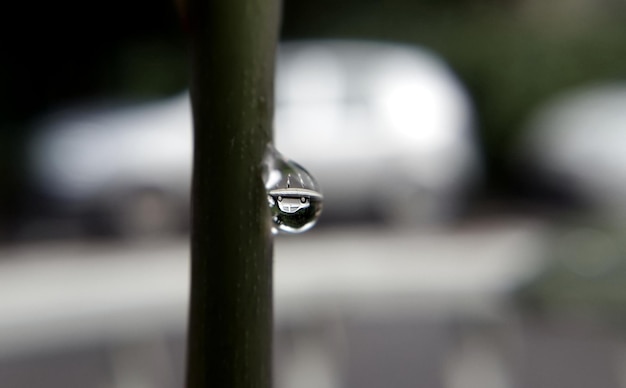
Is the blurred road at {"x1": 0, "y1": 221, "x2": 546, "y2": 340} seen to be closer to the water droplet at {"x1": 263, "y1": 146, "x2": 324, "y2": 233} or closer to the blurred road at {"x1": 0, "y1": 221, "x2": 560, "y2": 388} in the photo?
the blurred road at {"x1": 0, "y1": 221, "x2": 560, "y2": 388}

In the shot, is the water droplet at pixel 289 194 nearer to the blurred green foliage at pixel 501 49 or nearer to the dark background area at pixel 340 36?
the dark background area at pixel 340 36

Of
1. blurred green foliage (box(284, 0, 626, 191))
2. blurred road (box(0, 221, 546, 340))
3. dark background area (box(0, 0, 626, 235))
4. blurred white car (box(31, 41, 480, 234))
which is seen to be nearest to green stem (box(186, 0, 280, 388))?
blurred road (box(0, 221, 546, 340))

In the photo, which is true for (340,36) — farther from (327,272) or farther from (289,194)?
(289,194)

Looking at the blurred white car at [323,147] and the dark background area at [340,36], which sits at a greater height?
the dark background area at [340,36]

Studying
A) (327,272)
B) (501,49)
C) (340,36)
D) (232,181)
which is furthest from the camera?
(340,36)

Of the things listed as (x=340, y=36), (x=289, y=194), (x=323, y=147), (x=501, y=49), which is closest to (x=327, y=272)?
(x=323, y=147)

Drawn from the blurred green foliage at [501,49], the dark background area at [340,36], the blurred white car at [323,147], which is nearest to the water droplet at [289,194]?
the blurred white car at [323,147]
